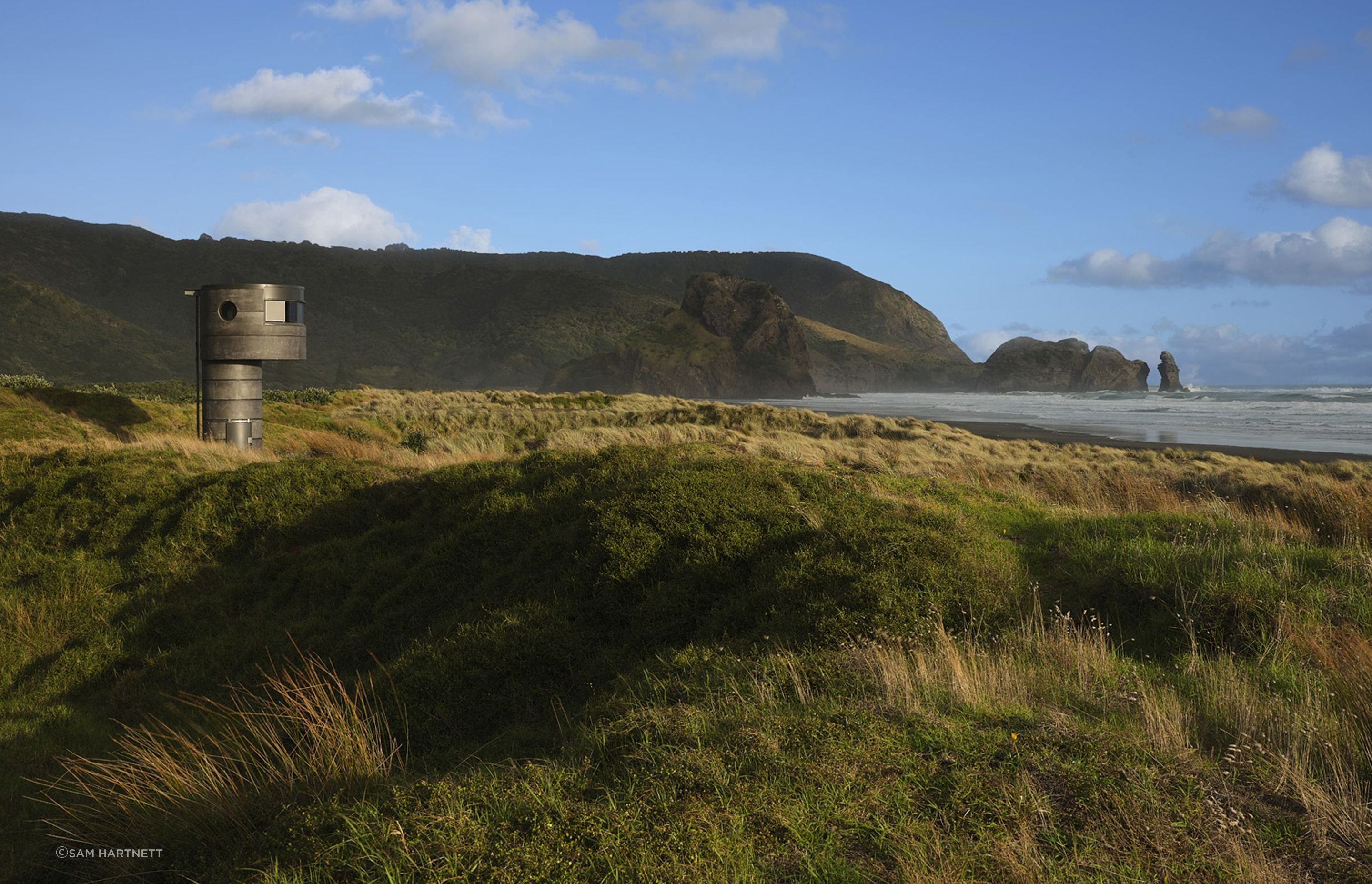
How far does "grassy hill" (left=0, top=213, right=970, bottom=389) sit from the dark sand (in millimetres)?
92956

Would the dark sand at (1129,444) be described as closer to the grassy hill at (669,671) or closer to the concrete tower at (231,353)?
the grassy hill at (669,671)

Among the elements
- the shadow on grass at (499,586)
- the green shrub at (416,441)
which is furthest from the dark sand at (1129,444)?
the shadow on grass at (499,586)

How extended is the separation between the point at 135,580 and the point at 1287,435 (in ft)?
151

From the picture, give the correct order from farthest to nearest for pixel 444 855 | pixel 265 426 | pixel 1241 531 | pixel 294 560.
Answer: pixel 265 426, pixel 294 560, pixel 1241 531, pixel 444 855

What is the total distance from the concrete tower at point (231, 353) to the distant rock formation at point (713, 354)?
405 ft

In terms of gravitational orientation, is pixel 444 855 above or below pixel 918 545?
below

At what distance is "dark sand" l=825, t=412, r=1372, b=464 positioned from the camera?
101 ft

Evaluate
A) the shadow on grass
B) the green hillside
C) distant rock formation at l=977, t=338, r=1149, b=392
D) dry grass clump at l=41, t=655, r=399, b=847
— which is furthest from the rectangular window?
distant rock formation at l=977, t=338, r=1149, b=392

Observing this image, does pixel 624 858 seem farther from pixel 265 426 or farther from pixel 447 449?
pixel 265 426

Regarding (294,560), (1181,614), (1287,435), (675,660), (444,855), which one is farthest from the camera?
(1287,435)

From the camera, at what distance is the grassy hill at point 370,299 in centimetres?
14125

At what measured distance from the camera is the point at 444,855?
12.2ft

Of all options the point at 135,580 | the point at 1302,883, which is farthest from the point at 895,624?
the point at 135,580

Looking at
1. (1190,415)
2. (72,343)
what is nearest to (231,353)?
(1190,415)
